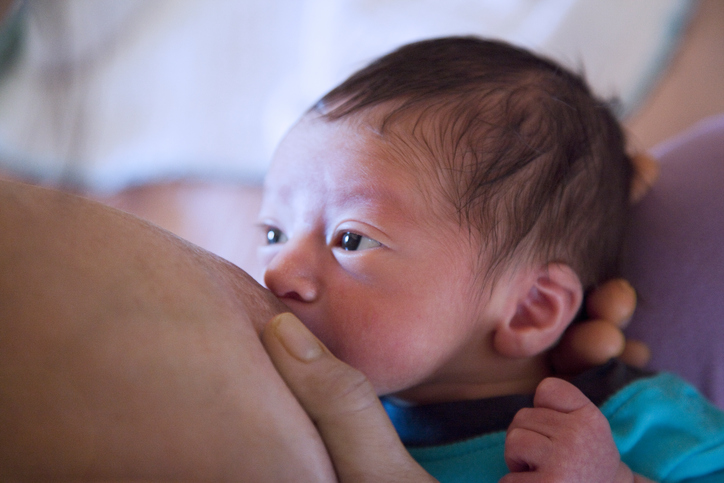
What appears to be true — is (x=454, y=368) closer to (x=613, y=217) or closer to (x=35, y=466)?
(x=613, y=217)

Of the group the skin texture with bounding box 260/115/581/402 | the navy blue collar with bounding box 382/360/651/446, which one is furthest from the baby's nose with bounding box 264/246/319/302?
the navy blue collar with bounding box 382/360/651/446

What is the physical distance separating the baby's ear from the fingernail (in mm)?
444

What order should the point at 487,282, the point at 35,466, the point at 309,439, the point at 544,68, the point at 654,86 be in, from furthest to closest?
the point at 654,86 → the point at 544,68 → the point at 487,282 → the point at 309,439 → the point at 35,466

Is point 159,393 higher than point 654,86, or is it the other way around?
point 654,86

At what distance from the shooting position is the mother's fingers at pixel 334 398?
0.53 meters

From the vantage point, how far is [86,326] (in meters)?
0.42

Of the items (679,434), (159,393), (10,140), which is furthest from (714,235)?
(10,140)

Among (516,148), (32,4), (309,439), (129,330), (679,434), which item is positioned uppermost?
(32,4)

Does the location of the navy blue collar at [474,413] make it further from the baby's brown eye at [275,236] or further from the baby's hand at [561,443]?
the baby's brown eye at [275,236]

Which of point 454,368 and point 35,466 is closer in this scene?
point 35,466

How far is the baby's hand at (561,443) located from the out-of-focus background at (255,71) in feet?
3.56

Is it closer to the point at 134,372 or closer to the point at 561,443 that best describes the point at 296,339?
the point at 134,372

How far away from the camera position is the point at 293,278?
2.44ft

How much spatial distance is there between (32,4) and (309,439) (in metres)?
0.48
